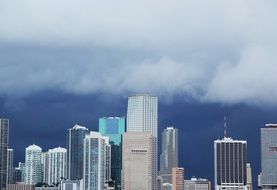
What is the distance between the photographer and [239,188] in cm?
15162

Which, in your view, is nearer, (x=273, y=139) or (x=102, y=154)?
(x=102, y=154)

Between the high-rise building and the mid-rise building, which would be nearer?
the mid-rise building

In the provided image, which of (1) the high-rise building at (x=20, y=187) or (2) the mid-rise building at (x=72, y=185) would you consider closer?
(2) the mid-rise building at (x=72, y=185)

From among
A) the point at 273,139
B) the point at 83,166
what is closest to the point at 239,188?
the point at 273,139

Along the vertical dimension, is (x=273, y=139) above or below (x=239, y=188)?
above

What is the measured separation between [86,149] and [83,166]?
3.83 meters

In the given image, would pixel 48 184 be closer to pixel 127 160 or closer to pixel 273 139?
pixel 127 160

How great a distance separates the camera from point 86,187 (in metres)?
128

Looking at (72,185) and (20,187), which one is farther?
(20,187)

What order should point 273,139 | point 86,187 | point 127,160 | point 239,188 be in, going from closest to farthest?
point 86,187
point 127,160
point 239,188
point 273,139

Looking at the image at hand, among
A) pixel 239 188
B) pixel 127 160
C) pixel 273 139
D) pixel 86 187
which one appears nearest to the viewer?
pixel 86 187

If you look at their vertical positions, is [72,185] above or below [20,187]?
above

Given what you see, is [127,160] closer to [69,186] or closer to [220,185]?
[69,186]

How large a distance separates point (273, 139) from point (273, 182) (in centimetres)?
965
